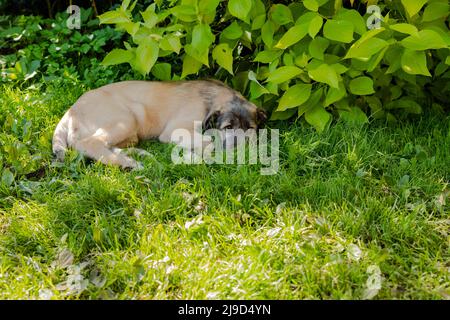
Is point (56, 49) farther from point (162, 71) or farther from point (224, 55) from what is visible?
point (224, 55)

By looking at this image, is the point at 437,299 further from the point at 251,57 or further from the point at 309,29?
the point at 251,57

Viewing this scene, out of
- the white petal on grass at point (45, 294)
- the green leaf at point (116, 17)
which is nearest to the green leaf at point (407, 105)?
the green leaf at point (116, 17)

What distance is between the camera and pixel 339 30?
3.98m

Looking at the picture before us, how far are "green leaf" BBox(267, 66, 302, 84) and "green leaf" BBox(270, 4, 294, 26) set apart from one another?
370 mm

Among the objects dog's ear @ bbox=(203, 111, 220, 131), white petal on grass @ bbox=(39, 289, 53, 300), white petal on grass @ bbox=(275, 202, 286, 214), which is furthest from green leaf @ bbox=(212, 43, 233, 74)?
white petal on grass @ bbox=(39, 289, 53, 300)

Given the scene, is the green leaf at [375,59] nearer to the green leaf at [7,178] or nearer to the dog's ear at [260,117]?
the dog's ear at [260,117]

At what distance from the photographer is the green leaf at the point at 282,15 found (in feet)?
14.0

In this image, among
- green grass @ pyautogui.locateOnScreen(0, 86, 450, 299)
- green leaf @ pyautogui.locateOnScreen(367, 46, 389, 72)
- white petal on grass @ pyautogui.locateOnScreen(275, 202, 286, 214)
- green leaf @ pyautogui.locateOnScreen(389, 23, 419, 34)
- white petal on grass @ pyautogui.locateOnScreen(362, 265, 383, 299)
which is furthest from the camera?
green leaf @ pyautogui.locateOnScreen(367, 46, 389, 72)

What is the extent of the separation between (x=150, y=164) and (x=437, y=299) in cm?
207

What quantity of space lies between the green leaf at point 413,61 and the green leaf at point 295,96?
69 centimetres

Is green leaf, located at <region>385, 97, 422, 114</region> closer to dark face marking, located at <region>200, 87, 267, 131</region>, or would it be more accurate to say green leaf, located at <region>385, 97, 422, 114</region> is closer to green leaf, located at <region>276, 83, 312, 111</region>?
green leaf, located at <region>276, 83, 312, 111</region>

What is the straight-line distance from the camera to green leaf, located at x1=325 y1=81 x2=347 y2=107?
166 inches

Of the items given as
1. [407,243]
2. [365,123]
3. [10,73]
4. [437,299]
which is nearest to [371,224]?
[407,243]

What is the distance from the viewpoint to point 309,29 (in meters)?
3.95
